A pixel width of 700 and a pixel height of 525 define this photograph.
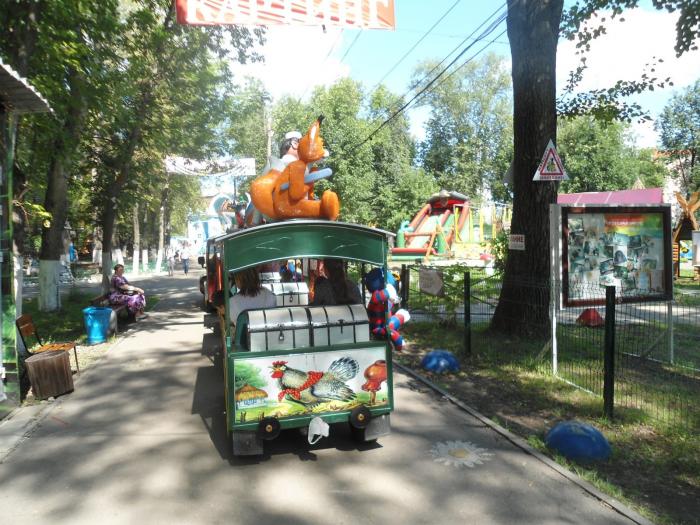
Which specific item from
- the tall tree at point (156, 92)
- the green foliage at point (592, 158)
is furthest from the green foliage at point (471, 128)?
the tall tree at point (156, 92)

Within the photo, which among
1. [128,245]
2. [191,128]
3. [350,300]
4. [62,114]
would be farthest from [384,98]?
[350,300]

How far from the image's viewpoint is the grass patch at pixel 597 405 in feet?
14.8

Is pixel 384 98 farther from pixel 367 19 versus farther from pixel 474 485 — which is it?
pixel 474 485

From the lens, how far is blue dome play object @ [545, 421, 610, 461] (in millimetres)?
4977

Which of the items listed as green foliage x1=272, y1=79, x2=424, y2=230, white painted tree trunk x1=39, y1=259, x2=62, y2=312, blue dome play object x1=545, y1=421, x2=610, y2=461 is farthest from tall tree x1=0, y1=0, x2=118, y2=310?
green foliage x1=272, y1=79, x2=424, y2=230

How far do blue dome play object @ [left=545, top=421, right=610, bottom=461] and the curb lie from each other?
0.62 feet

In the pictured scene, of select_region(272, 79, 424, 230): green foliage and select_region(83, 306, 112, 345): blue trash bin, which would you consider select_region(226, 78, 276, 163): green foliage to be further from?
select_region(83, 306, 112, 345): blue trash bin

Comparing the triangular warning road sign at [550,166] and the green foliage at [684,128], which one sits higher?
the green foliage at [684,128]

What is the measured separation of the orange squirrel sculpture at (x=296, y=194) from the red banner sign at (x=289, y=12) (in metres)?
1.64

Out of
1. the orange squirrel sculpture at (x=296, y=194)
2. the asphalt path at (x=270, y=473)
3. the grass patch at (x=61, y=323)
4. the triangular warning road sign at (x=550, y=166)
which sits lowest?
the asphalt path at (x=270, y=473)

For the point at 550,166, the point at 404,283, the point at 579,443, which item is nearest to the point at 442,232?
the point at 404,283

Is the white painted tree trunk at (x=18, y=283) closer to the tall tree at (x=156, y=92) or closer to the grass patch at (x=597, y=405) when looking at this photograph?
the tall tree at (x=156, y=92)

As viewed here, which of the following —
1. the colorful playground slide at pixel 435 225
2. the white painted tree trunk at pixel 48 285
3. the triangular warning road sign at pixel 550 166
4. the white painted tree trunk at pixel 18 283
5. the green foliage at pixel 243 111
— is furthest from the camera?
the colorful playground slide at pixel 435 225

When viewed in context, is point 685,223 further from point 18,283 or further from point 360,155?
point 18,283
